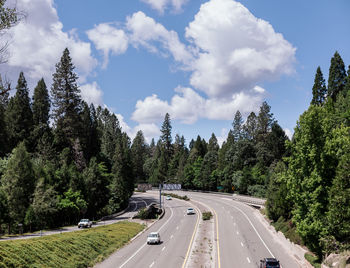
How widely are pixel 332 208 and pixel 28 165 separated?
152ft

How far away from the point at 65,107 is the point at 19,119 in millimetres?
10920

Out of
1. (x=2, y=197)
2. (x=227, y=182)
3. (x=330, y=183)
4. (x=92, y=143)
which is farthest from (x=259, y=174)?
(x=2, y=197)

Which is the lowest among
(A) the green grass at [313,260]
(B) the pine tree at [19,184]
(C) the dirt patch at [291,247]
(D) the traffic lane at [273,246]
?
(D) the traffic lane at [273,246]

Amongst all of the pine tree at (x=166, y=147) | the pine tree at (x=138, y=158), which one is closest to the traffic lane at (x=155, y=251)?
the pine tree at (x=166, y=147)

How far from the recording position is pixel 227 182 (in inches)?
3878

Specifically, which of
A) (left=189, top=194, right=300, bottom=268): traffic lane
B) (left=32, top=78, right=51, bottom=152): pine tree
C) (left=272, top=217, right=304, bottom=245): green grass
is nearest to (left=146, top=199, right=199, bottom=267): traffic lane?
(left=189, top=194, right=300, bottom=268): traffic lane

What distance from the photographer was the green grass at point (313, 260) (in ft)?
87.6

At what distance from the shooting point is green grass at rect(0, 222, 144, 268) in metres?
22.1

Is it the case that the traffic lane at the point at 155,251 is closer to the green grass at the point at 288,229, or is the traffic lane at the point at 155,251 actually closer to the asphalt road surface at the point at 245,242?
the asphalt road surface at the point at 245,242

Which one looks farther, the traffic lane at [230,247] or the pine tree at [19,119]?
the pine tree at [19,119]

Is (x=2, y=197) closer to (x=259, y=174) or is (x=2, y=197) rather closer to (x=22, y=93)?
(x=22, y=93)

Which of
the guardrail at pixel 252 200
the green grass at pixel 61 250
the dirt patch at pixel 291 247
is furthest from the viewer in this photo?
the guardrail at pixel 252 200

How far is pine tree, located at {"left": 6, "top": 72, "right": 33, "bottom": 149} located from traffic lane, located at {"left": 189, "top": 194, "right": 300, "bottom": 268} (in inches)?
2091

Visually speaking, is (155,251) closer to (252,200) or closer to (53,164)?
(53,164)
